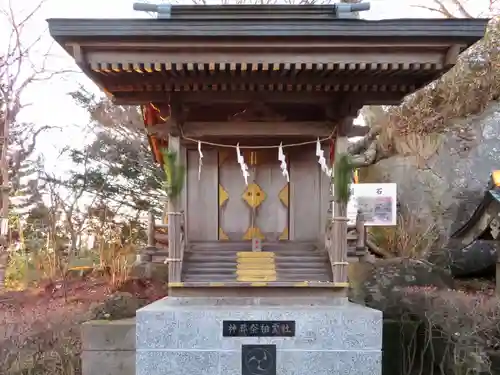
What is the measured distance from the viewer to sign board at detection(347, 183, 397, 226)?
38.5ft

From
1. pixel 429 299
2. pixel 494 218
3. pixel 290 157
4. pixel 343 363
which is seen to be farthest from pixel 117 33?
pixel 494 218

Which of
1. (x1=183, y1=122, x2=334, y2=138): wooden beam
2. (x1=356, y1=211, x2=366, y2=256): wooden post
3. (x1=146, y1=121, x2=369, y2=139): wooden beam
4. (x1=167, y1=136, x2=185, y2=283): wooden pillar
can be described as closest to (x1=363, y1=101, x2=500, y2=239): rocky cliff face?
(x1=356, y1=211, x2=366, y2=256): wooden post

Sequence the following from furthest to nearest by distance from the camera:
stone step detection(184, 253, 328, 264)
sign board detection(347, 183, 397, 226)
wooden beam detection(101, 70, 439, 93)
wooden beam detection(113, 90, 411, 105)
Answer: sign board detection(347, 183, 397, 226) < stone step detection(184, 253, 328, 264) < wooden beam detection(113, 90, 411, 105) < wooden beam detection(101, 70, 439, 93)

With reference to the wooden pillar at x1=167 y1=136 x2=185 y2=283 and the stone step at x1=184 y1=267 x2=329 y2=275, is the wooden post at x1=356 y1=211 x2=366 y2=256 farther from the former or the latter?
the wooden pillar at x1=167 y1=136 x2=185 y2=283

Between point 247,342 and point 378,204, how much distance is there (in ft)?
23.3

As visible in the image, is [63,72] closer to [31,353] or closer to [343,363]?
[31,353]

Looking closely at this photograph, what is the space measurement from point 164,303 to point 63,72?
11313 millimetres

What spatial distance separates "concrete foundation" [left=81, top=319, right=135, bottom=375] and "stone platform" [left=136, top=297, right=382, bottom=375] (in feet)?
5.68

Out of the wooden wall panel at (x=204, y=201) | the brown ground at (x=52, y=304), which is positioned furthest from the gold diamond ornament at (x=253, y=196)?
the brown ground at (x=52, y=304)

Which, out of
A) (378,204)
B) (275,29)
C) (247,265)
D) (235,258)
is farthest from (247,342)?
(378,204)

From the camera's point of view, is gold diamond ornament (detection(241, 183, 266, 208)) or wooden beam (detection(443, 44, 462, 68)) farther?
gold diamond ornament (detection(241, 183, 266, 208))

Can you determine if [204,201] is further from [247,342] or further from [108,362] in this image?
[108,362]

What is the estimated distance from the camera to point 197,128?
655cm

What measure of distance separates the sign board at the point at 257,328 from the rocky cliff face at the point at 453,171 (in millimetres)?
8425
